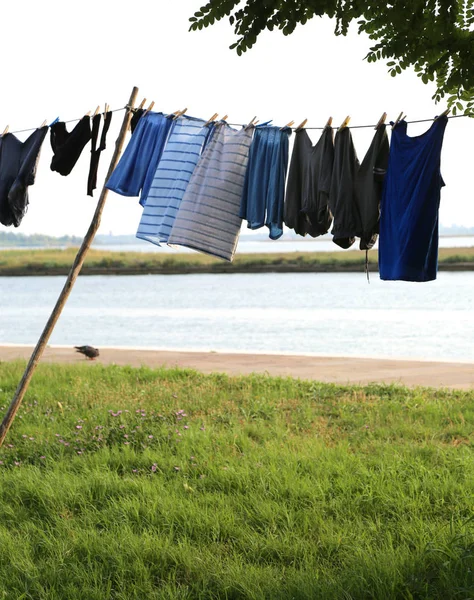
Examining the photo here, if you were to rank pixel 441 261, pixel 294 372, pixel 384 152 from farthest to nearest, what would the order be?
pixel 441 261 → pixel 294 372 → pixel 384 152

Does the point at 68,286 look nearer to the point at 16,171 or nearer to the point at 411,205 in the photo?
the point at 16,171

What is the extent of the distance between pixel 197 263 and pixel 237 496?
1488 inches

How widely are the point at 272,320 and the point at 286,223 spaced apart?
1231 centimetres

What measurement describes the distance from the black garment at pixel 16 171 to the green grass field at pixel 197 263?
33642 millimetres

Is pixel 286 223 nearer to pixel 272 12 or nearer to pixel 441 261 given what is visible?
pixel 272 12

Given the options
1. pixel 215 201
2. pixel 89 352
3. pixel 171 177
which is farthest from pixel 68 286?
pixel 89 352

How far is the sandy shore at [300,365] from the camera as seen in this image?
877 centimetres

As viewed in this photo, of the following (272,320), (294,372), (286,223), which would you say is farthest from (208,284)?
(286,223)

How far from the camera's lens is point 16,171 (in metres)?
6.41

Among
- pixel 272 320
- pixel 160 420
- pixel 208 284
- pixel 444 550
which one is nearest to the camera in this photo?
pixel 444 550

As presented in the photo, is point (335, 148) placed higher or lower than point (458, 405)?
higher

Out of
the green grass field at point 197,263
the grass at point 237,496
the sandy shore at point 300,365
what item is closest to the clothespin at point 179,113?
the grass at point 237,496

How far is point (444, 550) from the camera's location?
3.84m

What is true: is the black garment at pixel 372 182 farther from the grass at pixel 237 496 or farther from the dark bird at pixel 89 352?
the dark bird at pixel 89 352
